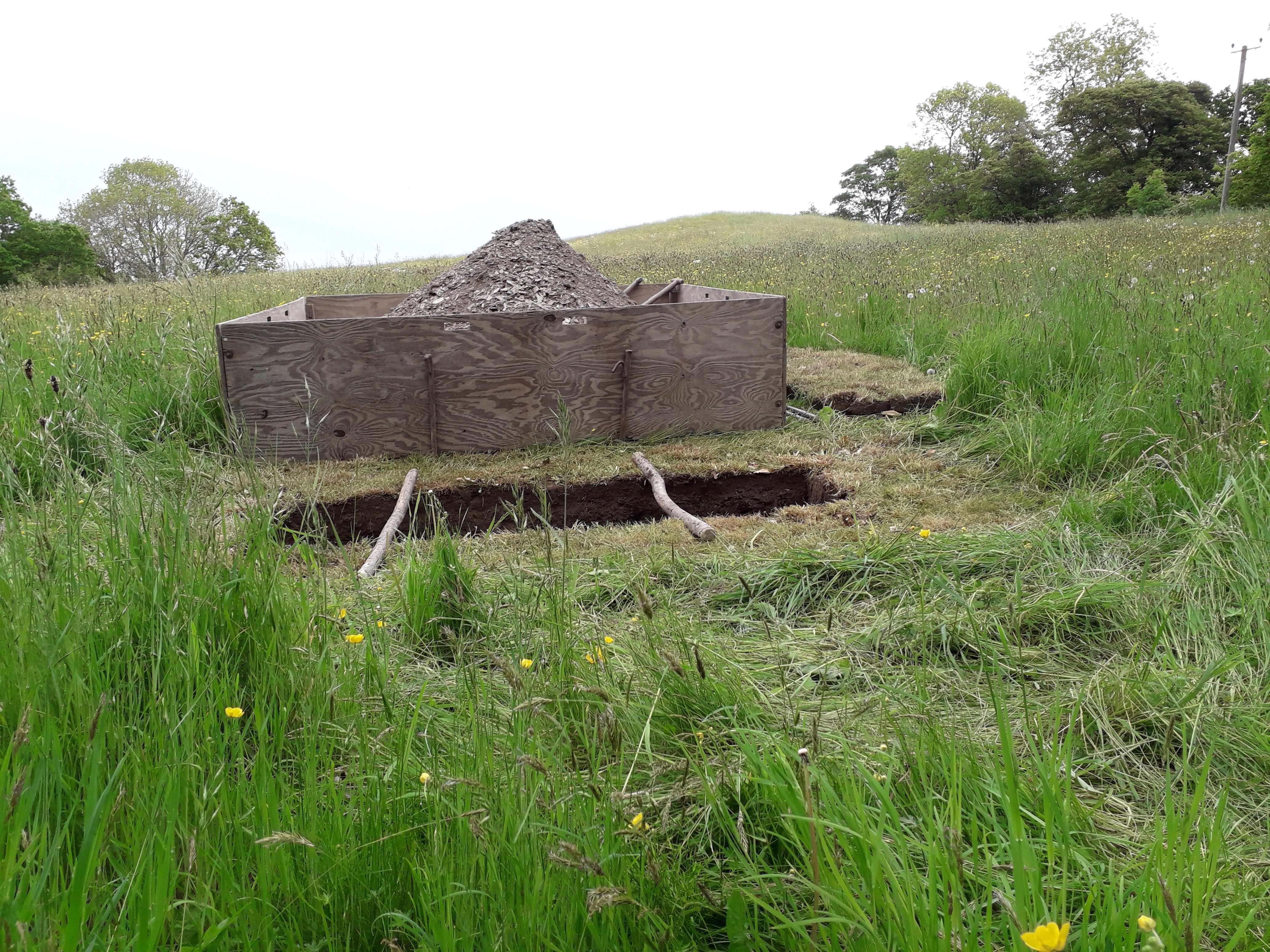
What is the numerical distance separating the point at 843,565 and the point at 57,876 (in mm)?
2682

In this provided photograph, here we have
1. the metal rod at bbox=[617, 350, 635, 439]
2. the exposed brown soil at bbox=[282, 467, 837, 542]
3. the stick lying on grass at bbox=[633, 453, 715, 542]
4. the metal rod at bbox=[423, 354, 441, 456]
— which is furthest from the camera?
the metal rod at bbox=[617, 350, 635, 439]

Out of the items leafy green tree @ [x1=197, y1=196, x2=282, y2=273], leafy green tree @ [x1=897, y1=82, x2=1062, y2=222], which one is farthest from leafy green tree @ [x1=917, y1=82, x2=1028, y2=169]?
leafy green tree @ [x1=197, y1=196, x2=282, y2=273]

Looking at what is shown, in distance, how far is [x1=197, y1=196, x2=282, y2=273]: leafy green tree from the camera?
7.53m

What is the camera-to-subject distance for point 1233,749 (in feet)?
6.62

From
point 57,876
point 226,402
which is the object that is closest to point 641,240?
point 226,402

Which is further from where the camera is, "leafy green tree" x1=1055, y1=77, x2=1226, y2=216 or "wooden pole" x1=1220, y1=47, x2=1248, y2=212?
"leafy green tree" x1=1055, y1=77, x2=1226, y2=216

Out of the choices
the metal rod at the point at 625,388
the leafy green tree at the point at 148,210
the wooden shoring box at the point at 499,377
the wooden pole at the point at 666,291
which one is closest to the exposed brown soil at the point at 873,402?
the wooden shoring box at the point at 499,377

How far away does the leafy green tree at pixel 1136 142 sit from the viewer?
3769 cm

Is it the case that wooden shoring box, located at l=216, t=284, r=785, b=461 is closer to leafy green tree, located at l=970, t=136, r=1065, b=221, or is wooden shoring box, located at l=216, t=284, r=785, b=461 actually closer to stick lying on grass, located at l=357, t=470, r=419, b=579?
stick lying on grass, located at l=357, t=470, r=419, b=579

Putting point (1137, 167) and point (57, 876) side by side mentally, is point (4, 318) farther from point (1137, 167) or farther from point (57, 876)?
point (1137, 167)

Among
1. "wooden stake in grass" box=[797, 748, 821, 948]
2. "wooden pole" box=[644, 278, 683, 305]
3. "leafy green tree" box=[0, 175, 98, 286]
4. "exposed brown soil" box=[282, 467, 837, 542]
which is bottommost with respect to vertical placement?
"exposed brown soil" box=[282, 467, 837, 542]

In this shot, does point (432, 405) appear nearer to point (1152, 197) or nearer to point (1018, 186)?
point (1152, 197)

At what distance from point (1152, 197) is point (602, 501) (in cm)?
3691

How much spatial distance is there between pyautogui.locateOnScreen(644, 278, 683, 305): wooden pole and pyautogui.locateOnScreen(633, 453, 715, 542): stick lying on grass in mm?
2398
